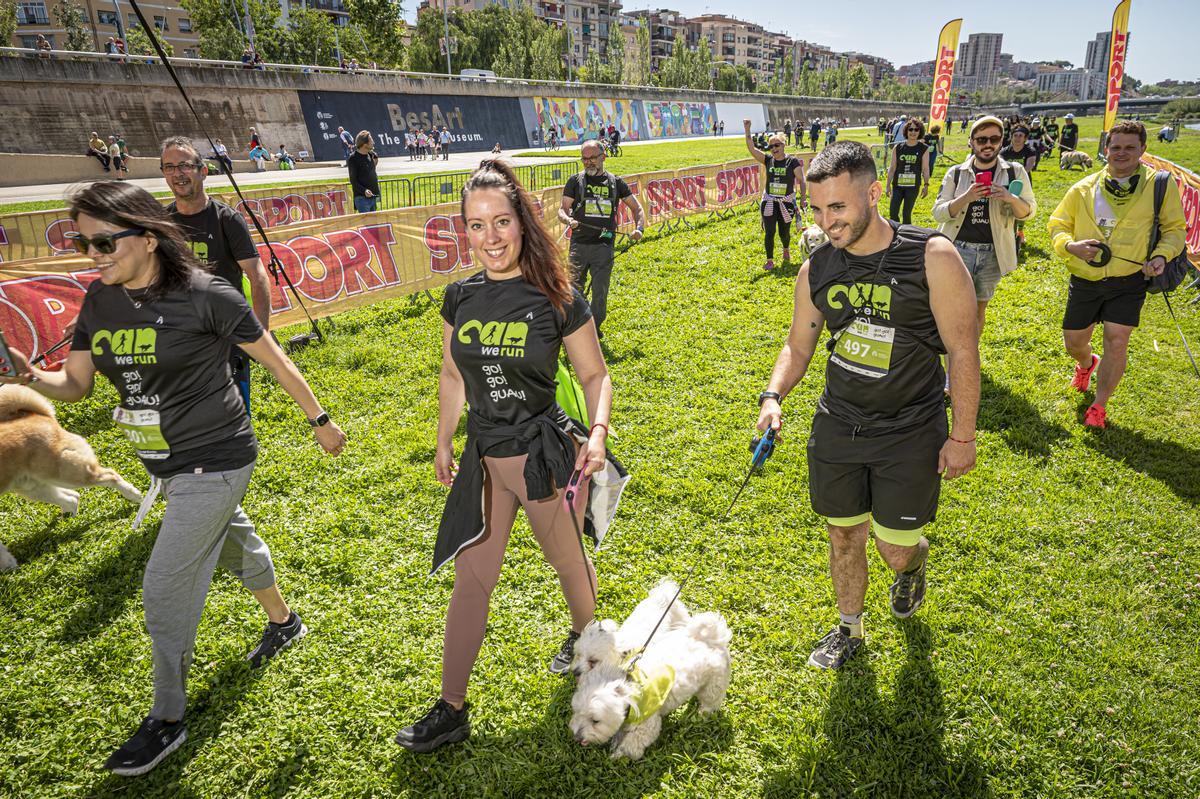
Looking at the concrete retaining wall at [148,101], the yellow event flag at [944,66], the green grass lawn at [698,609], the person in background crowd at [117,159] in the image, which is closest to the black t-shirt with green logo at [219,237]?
the green grass lawn at [698,609]

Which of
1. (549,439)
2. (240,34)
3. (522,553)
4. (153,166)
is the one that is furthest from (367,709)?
(240,34)

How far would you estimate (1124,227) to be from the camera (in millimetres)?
5398

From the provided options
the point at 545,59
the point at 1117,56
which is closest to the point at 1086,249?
the point at 1117,56

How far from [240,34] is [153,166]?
3546 centimetres

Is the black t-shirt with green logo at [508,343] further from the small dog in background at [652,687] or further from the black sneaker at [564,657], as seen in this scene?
the black sneaker at [564,657]

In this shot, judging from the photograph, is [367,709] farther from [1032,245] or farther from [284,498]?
[1032,245]

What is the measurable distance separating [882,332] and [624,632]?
1.83 metres

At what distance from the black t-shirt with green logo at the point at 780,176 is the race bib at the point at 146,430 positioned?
10.3 metres

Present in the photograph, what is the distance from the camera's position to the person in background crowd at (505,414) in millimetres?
2760

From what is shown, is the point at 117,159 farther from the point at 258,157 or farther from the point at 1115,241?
the point at 1115,241

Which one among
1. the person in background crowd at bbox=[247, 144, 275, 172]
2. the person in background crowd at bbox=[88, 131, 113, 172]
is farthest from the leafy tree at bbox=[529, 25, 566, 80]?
the person in background crowd at bbox=[88, 131, 113, 172]

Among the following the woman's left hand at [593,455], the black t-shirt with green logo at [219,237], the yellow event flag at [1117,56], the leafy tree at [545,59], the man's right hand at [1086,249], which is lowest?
the woman's left hand at [593,455]

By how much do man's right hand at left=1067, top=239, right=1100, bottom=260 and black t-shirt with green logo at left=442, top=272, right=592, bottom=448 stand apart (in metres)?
4.86

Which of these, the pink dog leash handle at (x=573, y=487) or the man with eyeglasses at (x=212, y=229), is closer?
the pink dog leash handle at (x=573, y=487)
